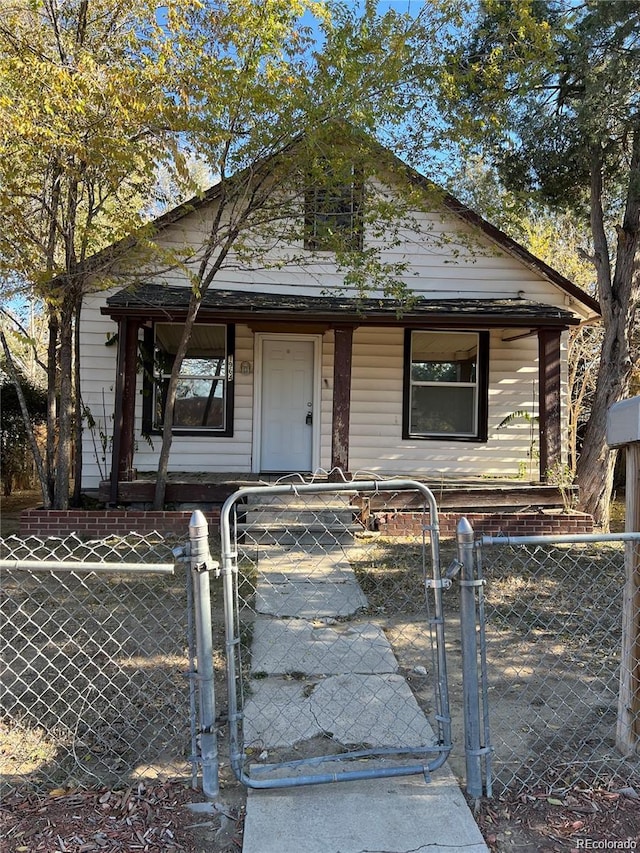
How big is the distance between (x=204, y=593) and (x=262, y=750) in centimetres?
111

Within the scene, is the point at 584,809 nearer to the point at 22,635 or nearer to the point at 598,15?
the point at 22,635

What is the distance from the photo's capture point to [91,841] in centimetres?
239

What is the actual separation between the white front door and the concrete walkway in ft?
14.3

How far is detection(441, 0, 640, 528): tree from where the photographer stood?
7535 millimetres

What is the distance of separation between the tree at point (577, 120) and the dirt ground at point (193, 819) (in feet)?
23.2

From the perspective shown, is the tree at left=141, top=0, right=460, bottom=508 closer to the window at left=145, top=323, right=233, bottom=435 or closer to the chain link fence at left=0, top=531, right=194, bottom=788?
the window at left=145, top=323, right=233, bottom=435

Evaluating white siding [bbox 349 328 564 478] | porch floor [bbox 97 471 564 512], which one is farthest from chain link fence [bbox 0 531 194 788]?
white siding [bbox 349 328 564 478]

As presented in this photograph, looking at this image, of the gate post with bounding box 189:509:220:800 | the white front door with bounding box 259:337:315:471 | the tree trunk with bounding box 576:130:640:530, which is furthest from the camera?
the white front door with bounding box 259:337:315:471

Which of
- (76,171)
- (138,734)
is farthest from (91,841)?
(76,171)

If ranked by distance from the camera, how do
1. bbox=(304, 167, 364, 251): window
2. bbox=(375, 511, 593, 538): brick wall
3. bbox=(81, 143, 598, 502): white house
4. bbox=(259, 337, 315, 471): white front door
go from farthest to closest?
bbox=(259, 337, 315, 471): white front door, bbox=(81, 143, 598, 502): white house, bbox=(375, 511, 593, 538): brick wall, bbox=(304, 167, 364, 251): window

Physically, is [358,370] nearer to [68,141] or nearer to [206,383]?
[206,383]

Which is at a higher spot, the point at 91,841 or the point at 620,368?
the point at 620,368

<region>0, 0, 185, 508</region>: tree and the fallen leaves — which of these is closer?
the fallen leaves

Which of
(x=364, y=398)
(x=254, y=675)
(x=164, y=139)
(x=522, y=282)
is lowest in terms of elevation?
(x=254, y=675)
